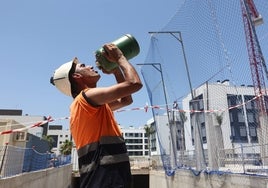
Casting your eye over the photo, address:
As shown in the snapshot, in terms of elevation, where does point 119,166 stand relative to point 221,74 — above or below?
below

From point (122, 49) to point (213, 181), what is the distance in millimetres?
4153

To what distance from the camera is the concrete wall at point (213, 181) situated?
12.8 feet

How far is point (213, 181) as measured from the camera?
201 inches

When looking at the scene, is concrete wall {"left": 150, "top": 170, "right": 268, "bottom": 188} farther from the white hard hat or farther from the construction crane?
the white hard hat

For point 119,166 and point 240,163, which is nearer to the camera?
point 119,166

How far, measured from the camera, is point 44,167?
8.77m

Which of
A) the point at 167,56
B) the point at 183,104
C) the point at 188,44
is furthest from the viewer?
the point at 167,56

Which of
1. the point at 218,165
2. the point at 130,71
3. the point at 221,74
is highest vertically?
the point at 221,74

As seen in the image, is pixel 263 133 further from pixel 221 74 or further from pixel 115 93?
pixel 115 93

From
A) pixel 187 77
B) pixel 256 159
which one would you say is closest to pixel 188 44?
pixel 187 77

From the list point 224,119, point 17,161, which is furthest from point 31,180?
point 224,119

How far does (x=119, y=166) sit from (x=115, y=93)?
0.36 metres

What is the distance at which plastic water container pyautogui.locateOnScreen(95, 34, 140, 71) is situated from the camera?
1.78 m

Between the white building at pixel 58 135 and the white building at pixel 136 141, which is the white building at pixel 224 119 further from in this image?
the white building at pixel 136 141
